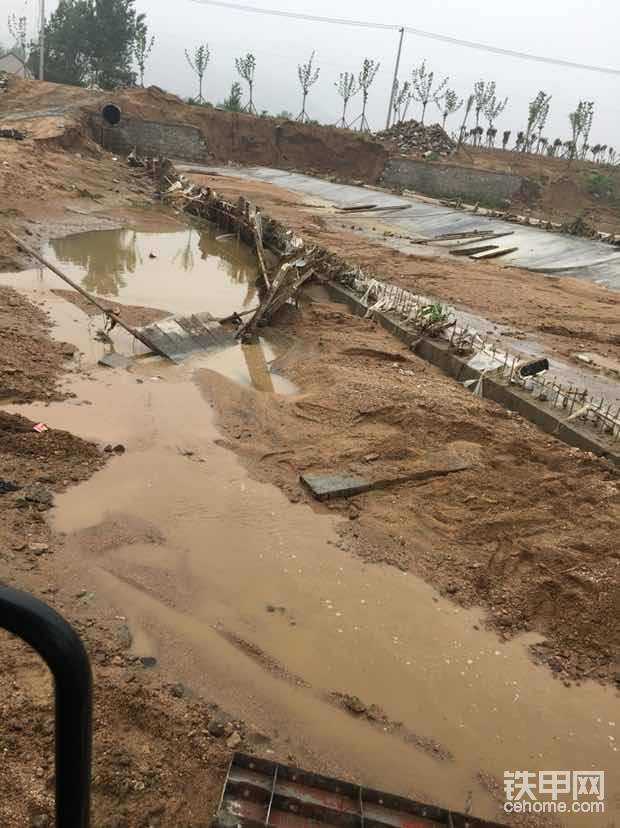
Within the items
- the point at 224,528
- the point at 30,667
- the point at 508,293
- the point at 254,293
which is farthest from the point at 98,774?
the point at 508,293

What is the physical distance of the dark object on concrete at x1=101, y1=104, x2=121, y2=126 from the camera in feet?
104

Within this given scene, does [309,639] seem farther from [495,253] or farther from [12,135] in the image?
[12,135]

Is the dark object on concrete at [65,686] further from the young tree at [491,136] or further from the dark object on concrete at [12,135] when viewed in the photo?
the young tree at [491,136]

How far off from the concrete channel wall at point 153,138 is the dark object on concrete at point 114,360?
2773 centimetres

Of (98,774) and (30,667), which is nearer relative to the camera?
(98,774)

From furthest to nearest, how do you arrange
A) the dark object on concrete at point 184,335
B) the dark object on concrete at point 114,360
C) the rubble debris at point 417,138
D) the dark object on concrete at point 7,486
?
1. the rubble debris at point 417,138
2. the dark object on concrete at point 184,335
3. the dark object on concrete at point 114,360
4. the dark object on concrete at point 7,486

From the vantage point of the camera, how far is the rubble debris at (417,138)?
132 ft

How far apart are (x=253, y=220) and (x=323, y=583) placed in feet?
43.0

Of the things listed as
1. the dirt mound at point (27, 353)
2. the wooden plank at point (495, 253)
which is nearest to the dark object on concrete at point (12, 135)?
the dirt mound at point (27, 353)

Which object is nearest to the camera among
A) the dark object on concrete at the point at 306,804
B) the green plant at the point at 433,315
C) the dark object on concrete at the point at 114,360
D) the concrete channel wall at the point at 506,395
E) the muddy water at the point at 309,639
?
the dark object on concrete at the point at 306,804

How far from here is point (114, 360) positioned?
8.59 m

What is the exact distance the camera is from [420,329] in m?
10.0

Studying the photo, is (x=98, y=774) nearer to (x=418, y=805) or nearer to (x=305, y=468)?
(x=418, y=805)

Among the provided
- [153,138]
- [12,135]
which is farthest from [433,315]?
[153,138]
